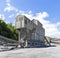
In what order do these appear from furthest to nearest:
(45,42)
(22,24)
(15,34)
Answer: (15,34)
(45,42)
(22,24)

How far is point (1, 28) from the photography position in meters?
38.2

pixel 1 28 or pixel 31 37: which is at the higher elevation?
pixel 1 28

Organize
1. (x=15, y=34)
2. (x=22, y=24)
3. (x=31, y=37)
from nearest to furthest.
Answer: (x=22, y=24), (x=31, y=37), (x=15, y=34)

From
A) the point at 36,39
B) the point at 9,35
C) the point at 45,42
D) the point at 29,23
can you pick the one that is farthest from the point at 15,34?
the point at 29,23

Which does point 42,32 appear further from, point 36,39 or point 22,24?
point 22,24

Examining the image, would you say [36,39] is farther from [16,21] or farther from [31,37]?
[16,21]

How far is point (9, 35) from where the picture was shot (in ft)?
123

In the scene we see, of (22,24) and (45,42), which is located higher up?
(22,24)

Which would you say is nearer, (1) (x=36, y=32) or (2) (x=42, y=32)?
(1) (x=36, y=32)

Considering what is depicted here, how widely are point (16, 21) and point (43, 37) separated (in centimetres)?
1040

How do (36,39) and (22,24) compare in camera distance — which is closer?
(22,24)

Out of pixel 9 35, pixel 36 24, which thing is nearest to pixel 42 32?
pixel 36 24

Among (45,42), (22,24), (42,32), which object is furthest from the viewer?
(45,42)

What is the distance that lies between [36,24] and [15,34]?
1627cm
